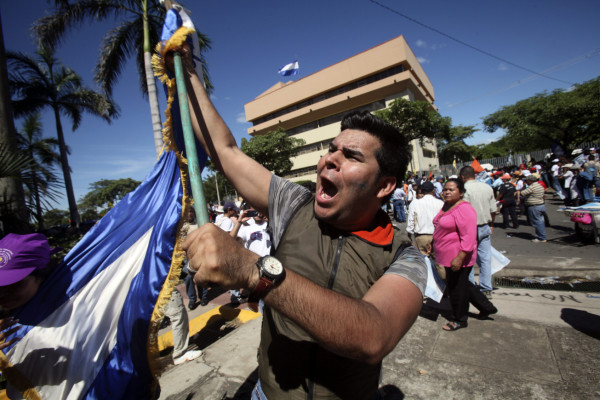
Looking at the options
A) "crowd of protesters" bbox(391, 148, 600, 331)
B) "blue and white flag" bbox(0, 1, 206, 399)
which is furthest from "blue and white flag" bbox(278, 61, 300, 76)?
"crowd of protesters" bbox(391, 148, 600, 331)

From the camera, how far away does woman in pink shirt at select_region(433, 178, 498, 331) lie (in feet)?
11.7

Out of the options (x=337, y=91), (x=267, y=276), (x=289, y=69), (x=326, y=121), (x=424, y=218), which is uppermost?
(x=337, y=91)

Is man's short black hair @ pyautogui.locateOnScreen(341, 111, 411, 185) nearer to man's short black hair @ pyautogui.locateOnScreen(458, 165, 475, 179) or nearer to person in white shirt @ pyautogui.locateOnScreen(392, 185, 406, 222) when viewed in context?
man's short black hair @ pyautogui.locateOnScreen(458, 165, 475, 179)

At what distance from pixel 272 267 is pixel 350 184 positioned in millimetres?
673

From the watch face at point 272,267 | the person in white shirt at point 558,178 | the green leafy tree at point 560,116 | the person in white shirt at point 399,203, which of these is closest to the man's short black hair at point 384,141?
the watch face at point 272,267

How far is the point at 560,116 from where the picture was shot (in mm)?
23125

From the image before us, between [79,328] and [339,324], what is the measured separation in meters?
1.89

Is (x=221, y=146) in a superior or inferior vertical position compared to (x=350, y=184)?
superior

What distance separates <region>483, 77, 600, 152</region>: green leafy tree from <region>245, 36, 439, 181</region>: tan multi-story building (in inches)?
328

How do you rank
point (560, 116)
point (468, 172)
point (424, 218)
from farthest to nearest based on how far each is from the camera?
point (560, 116) → point (468, 172) → point (424, 218)

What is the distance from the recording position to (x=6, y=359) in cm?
161

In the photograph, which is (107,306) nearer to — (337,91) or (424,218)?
(424,218)

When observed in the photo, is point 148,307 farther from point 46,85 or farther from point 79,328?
point 46,85

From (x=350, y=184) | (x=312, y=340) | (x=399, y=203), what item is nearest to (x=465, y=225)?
(x=350, y=184)
